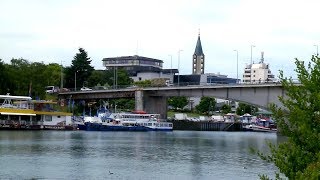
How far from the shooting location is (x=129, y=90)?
14488 centimetres

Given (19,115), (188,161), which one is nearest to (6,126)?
(19,115)

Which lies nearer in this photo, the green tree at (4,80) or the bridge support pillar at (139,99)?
the green tree at (4,80)

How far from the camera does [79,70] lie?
175375mm

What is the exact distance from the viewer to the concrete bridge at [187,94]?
11025 cm

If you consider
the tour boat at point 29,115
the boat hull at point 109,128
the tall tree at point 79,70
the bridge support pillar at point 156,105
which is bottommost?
the boat hull at point 109,128

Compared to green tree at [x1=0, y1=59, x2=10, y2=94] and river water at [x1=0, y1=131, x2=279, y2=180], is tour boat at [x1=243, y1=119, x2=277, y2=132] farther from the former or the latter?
river water at [x1=0, y1=131, x2=279, y2=180]

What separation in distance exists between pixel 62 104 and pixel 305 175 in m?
138

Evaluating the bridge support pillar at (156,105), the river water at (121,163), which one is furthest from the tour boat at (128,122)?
the river water at (121,163)

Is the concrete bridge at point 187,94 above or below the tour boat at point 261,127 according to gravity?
above

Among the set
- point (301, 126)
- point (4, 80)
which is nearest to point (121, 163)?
point (301, 126)

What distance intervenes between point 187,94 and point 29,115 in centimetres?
3357

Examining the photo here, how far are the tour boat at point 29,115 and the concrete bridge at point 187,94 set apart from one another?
70.9 ft

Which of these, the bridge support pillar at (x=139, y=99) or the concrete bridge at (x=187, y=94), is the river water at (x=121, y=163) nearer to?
the concrete bridge at (x=187, y=94)

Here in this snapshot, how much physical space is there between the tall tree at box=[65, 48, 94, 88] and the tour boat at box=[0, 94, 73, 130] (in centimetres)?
4747
